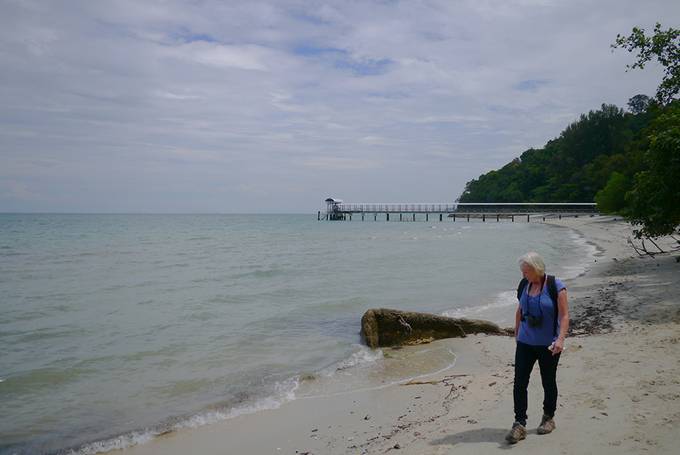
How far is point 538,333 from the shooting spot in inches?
190

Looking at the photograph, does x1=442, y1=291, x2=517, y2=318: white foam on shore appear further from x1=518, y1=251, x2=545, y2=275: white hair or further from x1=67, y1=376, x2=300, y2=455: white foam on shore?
x1=518, y1=251, x2=545, y2=275: white hair

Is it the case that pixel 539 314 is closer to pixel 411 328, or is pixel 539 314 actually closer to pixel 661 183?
pixel 411 328

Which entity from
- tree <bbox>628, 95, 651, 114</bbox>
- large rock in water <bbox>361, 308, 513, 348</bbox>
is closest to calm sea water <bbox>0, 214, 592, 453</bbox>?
large rock in water <bbox>361, 308, 513, 348</bbox>

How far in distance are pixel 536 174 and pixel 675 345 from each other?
434ft

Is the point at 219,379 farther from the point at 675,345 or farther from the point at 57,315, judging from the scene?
the point at 57,315

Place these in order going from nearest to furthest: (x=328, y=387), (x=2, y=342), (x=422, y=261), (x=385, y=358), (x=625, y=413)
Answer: (x=625, y=413), (x=328, y=387), (x=385, y=358), (x=2, y=342), (x=422, y=261)

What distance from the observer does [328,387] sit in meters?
8.52

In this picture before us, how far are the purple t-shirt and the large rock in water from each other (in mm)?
6207

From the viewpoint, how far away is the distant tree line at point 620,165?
49.3 ft

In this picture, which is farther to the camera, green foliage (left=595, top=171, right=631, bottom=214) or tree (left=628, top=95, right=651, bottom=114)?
tree (left=628, top=95, right=651, bottom=114)

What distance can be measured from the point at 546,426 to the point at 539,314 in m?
1.14

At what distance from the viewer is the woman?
4.73 m

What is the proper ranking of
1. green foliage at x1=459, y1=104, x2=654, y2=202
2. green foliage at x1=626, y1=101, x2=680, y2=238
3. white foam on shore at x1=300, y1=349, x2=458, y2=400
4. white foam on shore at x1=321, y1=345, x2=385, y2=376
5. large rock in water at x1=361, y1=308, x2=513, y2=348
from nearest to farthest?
1. white foam on shore at x1=300, y1=349, x2=458, y2=400
2. white foam on shore at x1=321, y1=345, x2=385, y2=376
3. large rock in water at x1=361, y1=308, x2=513, y2=348
4. green foliage at x1=626, y1=101, x2=680, y2=238
5. green foliage at x1=459, y1=104, x2=654, y2=202

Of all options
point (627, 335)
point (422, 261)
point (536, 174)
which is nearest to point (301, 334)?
point (627, 335)
